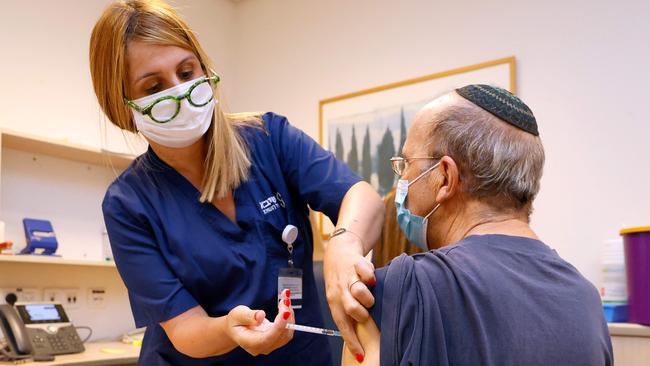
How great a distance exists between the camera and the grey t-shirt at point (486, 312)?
0.83 m

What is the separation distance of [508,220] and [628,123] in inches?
72.8

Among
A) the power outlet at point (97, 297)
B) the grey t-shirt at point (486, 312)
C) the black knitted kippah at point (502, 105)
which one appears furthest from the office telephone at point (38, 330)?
the black knitted kippah at point (502, 105)

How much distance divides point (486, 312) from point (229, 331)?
445mm

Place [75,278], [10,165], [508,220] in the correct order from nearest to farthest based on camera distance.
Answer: [508,220]
[10,165]
[75,278]

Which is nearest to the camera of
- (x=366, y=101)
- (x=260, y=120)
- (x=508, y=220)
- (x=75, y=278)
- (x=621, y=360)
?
(x=508, y=220)

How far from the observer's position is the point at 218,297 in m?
1.24

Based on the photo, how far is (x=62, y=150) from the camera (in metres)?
2.82

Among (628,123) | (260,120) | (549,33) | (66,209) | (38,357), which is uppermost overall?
(549,33)

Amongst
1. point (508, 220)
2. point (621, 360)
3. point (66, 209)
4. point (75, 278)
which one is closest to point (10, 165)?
point (66, 209)

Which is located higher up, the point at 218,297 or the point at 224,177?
the point at 224,177

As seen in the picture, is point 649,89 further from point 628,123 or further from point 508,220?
point 508,220

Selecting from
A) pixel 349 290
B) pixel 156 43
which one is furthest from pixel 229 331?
pixel 156 43

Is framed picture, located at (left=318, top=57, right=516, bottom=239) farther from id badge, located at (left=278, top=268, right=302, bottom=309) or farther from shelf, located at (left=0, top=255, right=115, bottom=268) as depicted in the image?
id badge, located at (left=278, top=268, right=302, bottom=309)

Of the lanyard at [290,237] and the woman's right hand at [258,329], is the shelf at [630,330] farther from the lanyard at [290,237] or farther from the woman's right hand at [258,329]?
the woman's right hand at [258,329]
